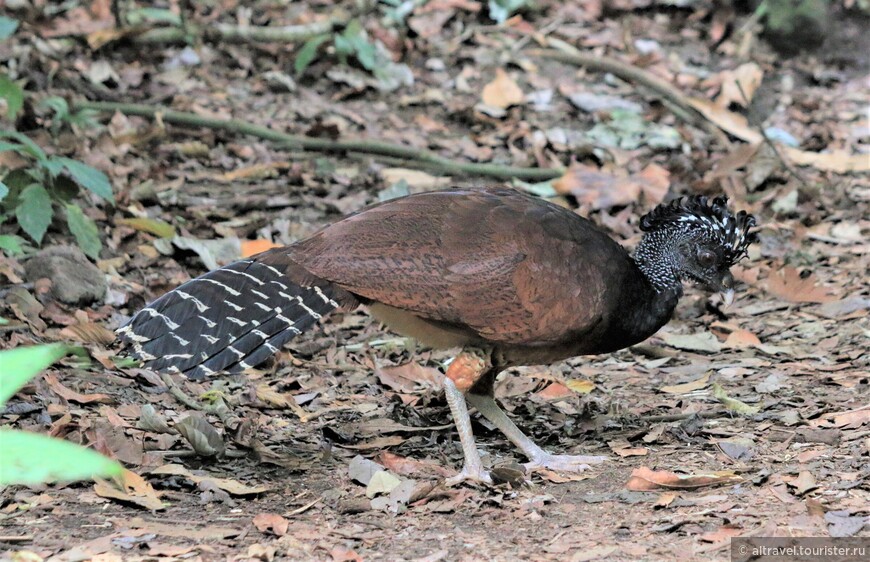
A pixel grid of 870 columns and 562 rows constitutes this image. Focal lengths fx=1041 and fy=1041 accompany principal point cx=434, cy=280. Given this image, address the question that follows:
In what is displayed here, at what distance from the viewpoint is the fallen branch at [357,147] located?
25.8 ft

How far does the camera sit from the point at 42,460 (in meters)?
1.72

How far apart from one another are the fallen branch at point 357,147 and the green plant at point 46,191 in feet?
6.10

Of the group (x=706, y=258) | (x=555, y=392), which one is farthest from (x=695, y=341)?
(x=706, y=258)

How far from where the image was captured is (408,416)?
5027 millimetres

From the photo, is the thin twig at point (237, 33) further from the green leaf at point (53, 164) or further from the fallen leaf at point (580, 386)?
the fallen leaf at point (580, 386)

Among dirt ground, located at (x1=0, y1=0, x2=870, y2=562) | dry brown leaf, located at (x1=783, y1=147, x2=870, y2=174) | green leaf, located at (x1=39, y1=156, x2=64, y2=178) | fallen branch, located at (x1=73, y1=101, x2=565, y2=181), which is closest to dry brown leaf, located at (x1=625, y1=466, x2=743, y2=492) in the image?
dirt ground, located at (x1=0, y1=0, x2=870, y2=562)

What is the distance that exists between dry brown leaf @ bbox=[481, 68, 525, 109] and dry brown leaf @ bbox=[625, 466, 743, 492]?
223 inches

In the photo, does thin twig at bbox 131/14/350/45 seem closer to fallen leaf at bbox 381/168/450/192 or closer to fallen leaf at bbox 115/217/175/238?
fallen leaf at bbox 381/168/450/192

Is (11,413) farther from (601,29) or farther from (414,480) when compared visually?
(601,29)

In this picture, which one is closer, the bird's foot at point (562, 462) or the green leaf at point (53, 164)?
the bird's foot at point (562, 462)

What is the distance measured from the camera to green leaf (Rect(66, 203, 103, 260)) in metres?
5.82

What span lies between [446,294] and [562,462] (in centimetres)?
89

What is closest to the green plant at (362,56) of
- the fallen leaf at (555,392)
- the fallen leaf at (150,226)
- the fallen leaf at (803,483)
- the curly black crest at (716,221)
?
the fallen leaf at (150,226)

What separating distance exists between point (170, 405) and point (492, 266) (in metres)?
1.64
